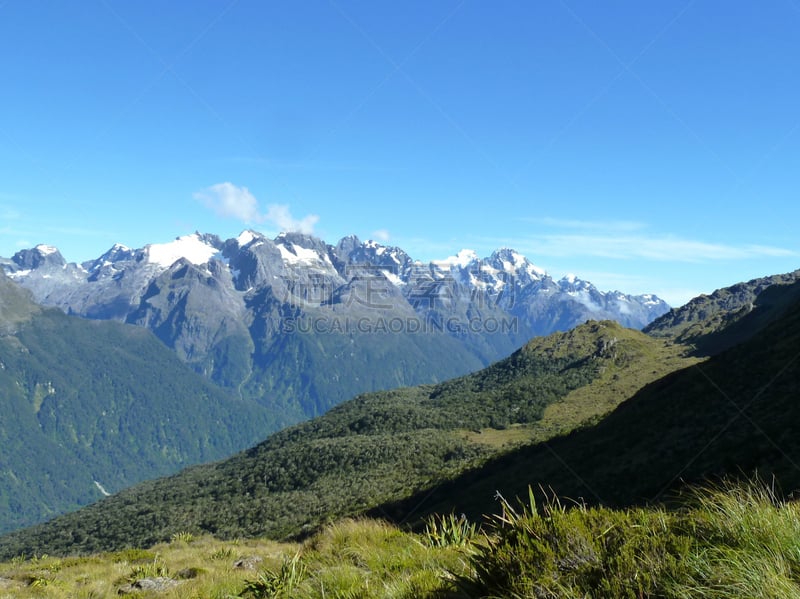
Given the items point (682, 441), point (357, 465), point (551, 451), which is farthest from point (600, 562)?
point (357, 465)

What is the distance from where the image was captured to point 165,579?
511 inches

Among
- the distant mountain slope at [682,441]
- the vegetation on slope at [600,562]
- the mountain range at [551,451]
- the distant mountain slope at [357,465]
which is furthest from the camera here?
the distant mountain slope at [357,465]

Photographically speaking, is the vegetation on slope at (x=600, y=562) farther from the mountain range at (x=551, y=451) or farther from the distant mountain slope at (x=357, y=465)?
the distant mountain slope at (x=357, y=465)

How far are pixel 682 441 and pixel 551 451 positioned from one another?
24723 mm

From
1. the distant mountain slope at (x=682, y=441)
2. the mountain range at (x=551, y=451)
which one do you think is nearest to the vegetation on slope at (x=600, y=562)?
the mountain range at (x=551, y=451)

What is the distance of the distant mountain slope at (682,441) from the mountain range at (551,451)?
19 centimetres

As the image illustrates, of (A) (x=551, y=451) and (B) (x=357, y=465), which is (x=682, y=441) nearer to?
(A) (x=551, y=451)

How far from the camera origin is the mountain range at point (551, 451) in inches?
1470

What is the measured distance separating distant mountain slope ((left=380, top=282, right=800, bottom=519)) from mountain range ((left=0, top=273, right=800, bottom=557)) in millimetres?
191

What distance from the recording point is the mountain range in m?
37.3

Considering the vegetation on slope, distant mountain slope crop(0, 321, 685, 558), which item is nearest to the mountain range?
distant mountain slope crop(0, 321, 685, 558)

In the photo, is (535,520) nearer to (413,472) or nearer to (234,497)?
(413,472)

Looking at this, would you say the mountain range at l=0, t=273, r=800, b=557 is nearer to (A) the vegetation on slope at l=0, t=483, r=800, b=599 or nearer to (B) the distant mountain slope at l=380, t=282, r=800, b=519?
(B) the distant mountain slope at l=380, t=282, r=800, b=519

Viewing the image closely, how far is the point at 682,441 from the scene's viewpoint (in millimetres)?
41188
